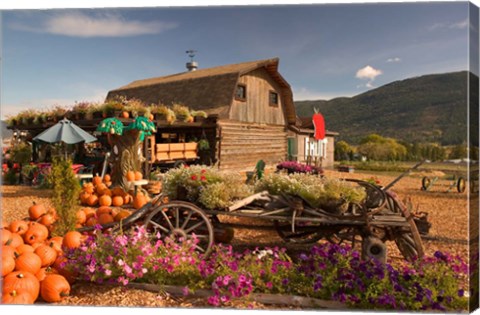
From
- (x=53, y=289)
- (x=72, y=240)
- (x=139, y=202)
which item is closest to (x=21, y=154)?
(x=139, y=202)

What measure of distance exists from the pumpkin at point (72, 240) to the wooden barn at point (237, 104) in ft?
33.4

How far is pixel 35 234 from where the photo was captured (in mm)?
4367

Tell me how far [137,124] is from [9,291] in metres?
5.88

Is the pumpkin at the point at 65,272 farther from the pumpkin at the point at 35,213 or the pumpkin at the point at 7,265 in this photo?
the pumpkin at the point at 35,213

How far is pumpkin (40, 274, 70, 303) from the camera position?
338 centimetres

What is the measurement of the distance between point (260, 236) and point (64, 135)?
7.07m

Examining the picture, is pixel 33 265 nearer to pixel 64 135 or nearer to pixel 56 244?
pixel 56 244

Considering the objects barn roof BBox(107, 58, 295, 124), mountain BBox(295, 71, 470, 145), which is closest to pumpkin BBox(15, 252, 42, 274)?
barn roof BBox(107, 58, 295, 124)

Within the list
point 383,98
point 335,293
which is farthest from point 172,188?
point 383,98

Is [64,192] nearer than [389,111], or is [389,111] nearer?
[64,192]

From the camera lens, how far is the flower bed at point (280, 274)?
10.4 ft

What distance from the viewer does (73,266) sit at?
363cm

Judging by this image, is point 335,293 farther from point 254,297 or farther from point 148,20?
point 148,20

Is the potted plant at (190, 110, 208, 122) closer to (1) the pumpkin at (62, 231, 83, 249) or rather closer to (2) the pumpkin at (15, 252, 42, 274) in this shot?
(1) the pumpkin at (62, 231, 83, 249)
